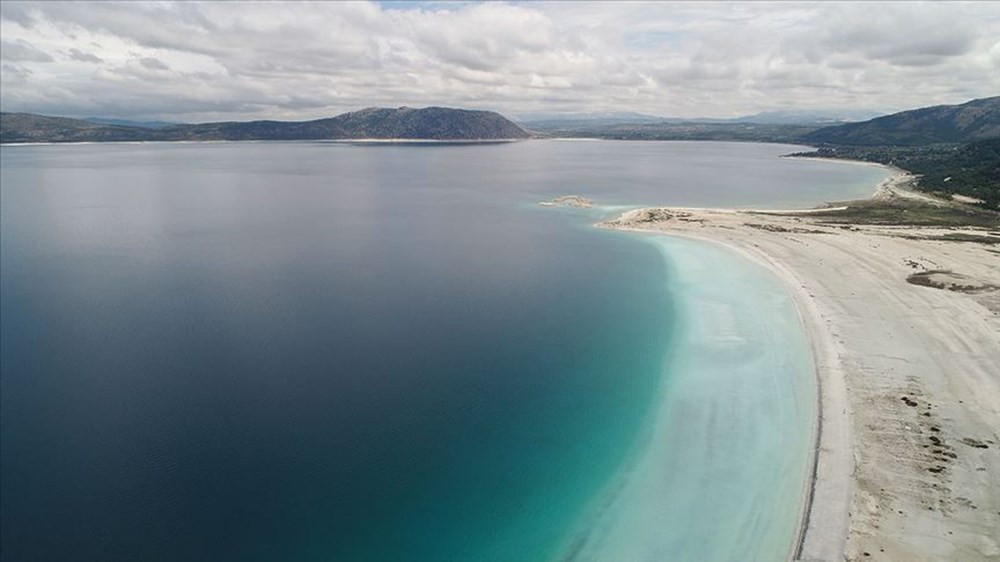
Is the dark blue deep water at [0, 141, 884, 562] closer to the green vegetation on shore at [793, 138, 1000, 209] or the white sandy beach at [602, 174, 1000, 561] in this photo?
the white sandy beach at [602, 174, 1000, 561]

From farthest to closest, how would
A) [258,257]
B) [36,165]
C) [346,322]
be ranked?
[36,165] → [258,257] → [346,322]

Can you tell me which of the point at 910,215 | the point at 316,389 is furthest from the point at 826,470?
the point at 910,215

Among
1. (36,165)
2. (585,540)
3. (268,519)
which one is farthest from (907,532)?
(36,165)

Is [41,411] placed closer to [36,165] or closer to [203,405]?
[203,405]

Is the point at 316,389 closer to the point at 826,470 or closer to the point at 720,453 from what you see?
the point at 720,453

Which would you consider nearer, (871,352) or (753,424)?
(753,424)

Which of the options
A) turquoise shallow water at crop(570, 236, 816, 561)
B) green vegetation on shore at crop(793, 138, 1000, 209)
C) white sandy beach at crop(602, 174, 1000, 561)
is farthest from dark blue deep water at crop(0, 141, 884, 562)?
green vegetation on shore at crop(793, 138, 1000, 209)

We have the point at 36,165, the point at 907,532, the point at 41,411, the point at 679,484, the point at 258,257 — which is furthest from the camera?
the point at 36,165

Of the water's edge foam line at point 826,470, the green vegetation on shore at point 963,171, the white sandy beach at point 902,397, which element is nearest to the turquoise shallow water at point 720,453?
the water's edge foam line at point 826,470
